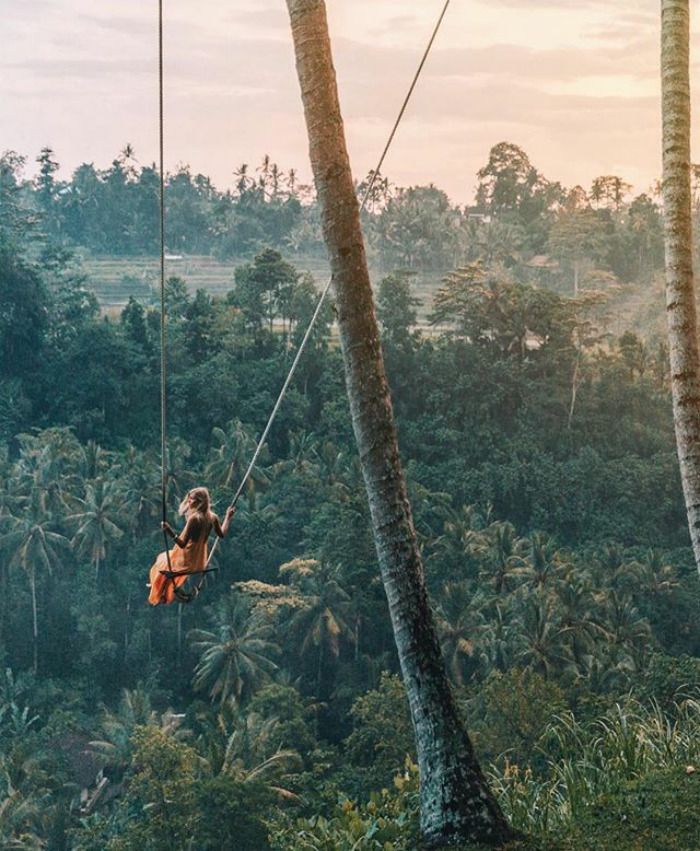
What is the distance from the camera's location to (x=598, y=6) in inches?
1779

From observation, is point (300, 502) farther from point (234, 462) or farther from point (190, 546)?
point (190, 546)

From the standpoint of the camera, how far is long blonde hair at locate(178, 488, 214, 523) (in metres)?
6.55

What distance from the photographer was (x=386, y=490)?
213 inches

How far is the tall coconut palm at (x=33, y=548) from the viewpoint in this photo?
38.1 metres

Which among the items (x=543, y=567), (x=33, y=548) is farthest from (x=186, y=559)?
(x=33, y=548)

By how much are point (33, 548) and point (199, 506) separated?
3303 centimetres

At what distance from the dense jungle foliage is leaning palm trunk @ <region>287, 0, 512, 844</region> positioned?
7.62m

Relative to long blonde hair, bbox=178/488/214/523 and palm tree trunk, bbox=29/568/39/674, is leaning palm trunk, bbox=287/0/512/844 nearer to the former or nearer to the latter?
long blonde hair, bbox=178/488/214/523

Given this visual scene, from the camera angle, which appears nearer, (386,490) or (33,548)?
(386,490)

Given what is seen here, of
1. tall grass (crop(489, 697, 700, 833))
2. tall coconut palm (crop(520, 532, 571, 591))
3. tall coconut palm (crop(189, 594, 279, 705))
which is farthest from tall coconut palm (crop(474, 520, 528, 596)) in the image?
tall grass (crop(489, 697, 700, 833))

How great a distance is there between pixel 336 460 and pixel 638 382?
1267 cm

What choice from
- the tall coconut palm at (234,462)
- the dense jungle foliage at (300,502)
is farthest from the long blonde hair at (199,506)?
the tall coconut palm at (234,462)

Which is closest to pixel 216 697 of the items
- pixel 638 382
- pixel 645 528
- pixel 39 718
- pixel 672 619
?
pixel 39 718

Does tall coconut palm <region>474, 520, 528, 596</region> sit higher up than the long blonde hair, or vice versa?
the long blonde hair
